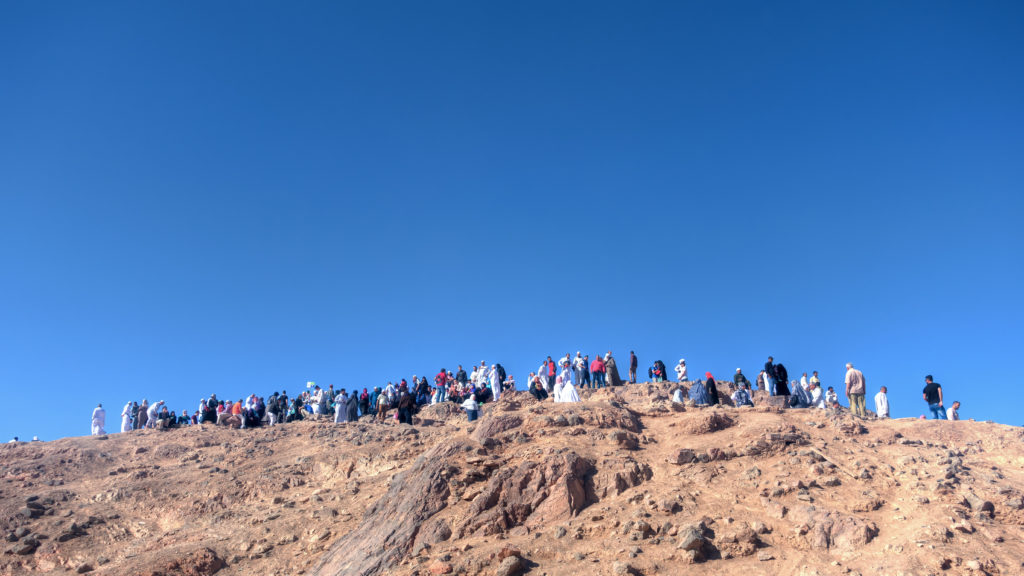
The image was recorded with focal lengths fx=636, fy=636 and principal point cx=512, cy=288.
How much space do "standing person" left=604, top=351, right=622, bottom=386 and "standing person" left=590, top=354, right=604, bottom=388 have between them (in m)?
0.22

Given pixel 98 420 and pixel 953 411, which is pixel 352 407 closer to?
pixel 98 420

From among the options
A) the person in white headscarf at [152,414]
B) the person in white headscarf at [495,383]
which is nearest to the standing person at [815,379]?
the person in white headscarf at [495,383]

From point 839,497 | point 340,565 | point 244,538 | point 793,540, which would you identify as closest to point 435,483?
point 340,565

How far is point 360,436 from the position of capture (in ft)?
72.6

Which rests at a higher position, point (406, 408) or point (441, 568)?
point (406, 408)

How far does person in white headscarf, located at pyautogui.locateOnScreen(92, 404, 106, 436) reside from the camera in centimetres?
2861

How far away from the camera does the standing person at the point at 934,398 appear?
59.3 feet

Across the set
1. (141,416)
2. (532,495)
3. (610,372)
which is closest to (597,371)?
(610,372)

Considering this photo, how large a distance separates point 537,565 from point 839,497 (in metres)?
6.10

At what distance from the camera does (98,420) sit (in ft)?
94.7

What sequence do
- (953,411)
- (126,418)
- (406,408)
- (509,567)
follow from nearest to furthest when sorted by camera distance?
(509,567)
(953,411)
(406,408)
(126,418)

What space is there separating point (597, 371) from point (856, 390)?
36.3 ft

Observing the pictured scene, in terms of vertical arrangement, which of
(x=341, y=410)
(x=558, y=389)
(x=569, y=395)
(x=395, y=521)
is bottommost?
(x=395, y=521)

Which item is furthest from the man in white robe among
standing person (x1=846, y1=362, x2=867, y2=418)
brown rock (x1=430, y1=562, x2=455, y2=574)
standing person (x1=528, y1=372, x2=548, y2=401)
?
standing person (x1=846, y1=362, x2=867, y2=418)
